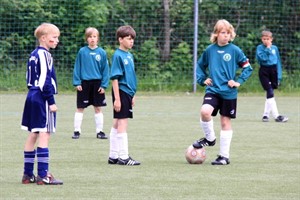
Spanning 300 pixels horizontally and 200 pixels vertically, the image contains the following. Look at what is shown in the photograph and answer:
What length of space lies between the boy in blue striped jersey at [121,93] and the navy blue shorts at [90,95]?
2.90m

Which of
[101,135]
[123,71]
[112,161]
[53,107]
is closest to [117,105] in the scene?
[123,71]

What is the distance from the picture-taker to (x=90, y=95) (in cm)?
1372

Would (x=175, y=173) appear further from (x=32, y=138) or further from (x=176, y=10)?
(x=176, y=10)

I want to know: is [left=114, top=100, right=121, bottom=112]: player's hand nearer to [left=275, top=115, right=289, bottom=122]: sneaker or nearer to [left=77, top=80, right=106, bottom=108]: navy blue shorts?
[left=77, top=80, right=106, bottom=108]: navy blue shorts

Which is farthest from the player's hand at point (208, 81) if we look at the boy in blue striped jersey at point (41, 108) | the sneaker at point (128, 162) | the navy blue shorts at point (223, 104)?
the boy in blue striped jersey at point (41, 108)

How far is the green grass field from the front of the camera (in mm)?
8453

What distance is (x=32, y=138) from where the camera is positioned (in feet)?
29.6

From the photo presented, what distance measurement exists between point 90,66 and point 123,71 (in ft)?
10.0

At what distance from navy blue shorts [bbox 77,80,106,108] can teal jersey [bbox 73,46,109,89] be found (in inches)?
3.0

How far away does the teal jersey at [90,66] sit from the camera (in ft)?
44.7

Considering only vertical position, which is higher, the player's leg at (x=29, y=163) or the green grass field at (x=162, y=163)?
the player's leg at (x=29, y=163)

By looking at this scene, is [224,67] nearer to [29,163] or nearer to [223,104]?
[223,104]

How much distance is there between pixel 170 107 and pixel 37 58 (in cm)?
1034

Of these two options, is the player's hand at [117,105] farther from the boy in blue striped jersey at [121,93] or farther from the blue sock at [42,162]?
the blue sock at [42,162]
